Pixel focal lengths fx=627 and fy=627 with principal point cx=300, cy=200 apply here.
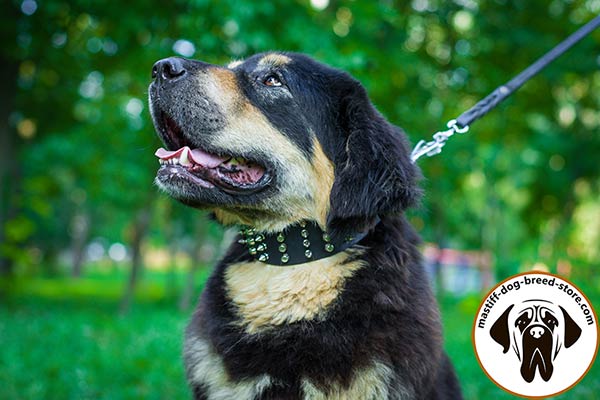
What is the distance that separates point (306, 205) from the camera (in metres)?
3.37

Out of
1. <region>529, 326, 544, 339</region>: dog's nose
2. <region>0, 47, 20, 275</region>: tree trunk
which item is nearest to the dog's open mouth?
<region>529, 326, 544, 339</region>: dog's nose

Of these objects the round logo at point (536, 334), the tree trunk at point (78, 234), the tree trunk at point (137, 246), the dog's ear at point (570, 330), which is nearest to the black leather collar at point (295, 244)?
the round logo at point (536, 334)

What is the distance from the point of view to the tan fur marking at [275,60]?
3.60m

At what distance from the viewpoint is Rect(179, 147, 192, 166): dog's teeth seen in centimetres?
333

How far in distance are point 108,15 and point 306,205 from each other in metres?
7.54

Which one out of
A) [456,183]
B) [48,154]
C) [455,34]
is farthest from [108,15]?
[456,183]

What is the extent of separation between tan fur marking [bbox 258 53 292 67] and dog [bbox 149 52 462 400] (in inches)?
0.4

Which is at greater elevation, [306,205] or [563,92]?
[563,92]

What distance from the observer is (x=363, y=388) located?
9.51ft

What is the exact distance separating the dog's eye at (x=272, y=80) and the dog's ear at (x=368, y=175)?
1.55 feet

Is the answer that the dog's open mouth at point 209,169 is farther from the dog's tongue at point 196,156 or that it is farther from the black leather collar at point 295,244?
the black leather collar at point 295,244

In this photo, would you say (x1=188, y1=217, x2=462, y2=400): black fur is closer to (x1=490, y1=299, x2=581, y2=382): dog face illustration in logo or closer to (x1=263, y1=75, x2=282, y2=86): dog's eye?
(x1=490, y1=299, x2=581, y2=382): dog face illustration in logo

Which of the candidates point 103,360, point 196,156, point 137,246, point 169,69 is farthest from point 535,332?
point 137,246

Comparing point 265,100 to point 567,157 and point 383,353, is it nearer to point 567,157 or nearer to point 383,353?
point 383,353
